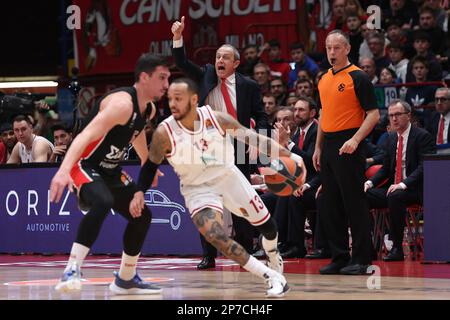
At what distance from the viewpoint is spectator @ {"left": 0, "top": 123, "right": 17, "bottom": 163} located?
15113 millimetres

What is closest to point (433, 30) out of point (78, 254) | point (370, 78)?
point (370, 78)

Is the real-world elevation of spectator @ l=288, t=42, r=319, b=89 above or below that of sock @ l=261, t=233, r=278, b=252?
above

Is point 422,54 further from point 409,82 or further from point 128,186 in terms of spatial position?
point 128,186

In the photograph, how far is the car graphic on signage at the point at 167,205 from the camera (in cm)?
1272

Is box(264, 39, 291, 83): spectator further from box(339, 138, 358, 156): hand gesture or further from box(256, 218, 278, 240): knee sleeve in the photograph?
box(256, 218, 278, 240): knee sleeve

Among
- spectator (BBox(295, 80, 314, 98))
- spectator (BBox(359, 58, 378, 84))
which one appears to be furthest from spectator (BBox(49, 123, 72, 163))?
spectator (BBox(359, 58, 378, 84))

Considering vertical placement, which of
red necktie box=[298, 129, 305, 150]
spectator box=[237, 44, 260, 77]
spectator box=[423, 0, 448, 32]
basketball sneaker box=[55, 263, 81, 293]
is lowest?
basketball sneaker box=[55, 263, 81, 293]

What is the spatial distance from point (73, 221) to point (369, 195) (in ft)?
13.7

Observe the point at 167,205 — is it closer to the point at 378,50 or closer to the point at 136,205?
the point at 378,50

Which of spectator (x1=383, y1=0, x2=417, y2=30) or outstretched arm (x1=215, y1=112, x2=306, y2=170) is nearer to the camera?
outstretched arm (x1=215, y1=112, x2=306, y2=170)

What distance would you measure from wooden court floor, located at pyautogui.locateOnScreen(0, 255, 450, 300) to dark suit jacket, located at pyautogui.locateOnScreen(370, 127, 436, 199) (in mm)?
974

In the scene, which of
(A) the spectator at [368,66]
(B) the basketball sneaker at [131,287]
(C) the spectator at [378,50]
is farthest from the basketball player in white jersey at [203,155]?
(C) the spectator at [378,50]

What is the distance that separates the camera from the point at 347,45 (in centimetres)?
977
